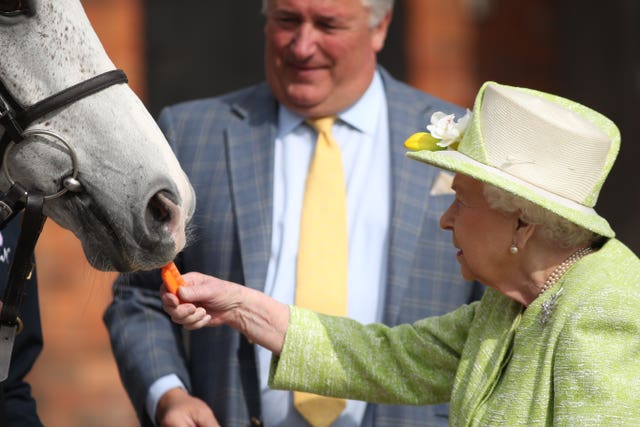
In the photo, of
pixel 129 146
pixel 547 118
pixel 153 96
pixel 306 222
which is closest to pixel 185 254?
pixel 306 222

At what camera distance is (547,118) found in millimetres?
2389

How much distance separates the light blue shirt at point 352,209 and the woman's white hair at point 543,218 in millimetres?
765

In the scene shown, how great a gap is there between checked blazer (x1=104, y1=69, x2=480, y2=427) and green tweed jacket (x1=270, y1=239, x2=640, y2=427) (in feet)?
1.14

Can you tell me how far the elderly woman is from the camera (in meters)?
2.29

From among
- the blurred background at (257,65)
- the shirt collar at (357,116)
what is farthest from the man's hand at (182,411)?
the blurred background at (257,65)

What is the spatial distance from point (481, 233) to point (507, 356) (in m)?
0.27

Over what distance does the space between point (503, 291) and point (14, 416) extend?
119cm

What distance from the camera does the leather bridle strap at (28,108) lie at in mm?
2301

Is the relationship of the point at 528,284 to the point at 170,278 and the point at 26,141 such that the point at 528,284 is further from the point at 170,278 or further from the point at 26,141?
the point at 26,141

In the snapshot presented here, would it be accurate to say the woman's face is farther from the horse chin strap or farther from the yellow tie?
the horse chin strap

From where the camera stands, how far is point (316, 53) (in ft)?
10.9

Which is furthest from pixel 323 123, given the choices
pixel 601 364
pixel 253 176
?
pixel 601 364

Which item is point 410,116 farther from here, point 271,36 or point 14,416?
point 14,416

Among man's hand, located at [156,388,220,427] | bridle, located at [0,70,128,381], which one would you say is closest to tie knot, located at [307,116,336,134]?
man's hand, located at [156,388,220,427]
